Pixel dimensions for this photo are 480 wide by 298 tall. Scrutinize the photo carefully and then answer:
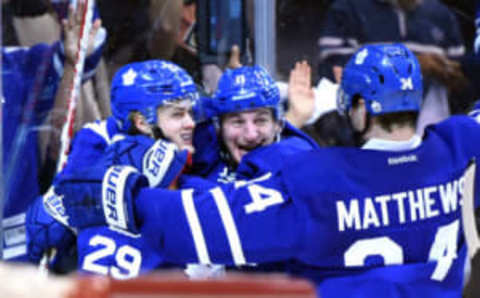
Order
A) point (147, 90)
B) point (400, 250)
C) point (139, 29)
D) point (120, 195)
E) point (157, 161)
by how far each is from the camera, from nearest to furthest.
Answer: point (120, 195) → point (400, 250) → point (157, 161) → point (147, 90) → point (139, 29)

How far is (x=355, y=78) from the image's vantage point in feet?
6.69

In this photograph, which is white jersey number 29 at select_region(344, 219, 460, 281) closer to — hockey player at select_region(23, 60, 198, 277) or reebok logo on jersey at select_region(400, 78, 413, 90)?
reebok logo on jersey at select_region(400, 78, 413, 90)

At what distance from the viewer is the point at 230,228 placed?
1.90 meters

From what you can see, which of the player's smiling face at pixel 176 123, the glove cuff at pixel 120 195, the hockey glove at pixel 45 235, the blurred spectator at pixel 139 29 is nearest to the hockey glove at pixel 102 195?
the glove cuff at pixel 120 195

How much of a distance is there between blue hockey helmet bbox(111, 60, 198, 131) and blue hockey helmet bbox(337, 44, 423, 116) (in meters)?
0.47

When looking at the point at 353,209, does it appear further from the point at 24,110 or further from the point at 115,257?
the point at 24,110

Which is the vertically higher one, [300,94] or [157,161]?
[157,161]

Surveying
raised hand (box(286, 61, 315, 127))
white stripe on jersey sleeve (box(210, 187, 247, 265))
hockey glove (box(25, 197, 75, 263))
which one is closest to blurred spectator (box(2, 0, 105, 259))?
hockey glove (box(25, 197, 75, 263))

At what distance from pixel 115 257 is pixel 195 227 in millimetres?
356

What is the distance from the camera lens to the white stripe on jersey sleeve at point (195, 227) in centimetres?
190

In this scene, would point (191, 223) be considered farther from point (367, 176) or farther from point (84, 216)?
point (367, 176)

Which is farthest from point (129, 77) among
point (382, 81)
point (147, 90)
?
point (382, 81)

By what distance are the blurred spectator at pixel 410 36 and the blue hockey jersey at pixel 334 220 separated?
1.44 meters

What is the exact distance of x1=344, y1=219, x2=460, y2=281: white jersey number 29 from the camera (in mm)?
1957
